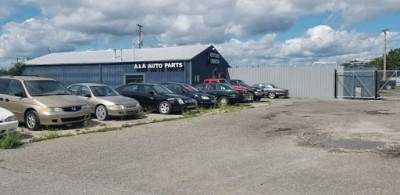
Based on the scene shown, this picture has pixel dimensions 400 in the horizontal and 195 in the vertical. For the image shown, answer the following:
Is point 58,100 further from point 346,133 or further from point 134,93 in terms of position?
point 346,133

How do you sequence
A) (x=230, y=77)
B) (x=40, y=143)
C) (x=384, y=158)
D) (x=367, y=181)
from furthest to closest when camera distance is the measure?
(x=230, y=77) < (x=40, y=143) < (x=384, y=158) < (x=367, y=181)

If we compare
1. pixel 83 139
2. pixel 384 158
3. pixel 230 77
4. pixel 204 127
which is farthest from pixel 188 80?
pixel 384 158

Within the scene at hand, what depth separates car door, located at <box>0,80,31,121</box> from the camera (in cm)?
1041

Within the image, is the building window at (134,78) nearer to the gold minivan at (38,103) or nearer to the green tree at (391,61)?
the gold minivan at (38,103)

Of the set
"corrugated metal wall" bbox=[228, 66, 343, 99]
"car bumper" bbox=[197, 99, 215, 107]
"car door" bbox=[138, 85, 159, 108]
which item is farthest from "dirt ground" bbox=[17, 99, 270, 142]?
"corrugated metal wall" bbox=[228, 66, 343, 99]

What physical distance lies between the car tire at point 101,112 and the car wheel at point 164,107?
9.91 ft

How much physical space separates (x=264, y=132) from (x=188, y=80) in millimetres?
19784

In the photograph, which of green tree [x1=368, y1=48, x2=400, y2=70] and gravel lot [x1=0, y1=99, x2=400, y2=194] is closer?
gravel lot [x1=0, y1=99, x2=400, y2=194]

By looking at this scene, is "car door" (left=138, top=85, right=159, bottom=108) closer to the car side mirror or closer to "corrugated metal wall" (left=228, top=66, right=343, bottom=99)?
the car side mirror

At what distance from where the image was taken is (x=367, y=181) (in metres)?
5.39

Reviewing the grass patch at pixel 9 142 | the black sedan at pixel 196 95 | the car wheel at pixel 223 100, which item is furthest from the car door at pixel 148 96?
the grass patch at pixel 9 142

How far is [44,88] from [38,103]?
1.08 m

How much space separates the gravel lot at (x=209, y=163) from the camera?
5.21m

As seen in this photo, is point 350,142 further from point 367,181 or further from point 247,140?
point 367,181
